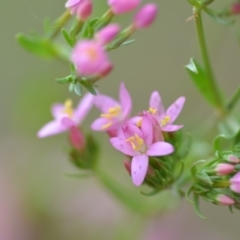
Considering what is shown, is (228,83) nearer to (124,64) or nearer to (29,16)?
(124,64)

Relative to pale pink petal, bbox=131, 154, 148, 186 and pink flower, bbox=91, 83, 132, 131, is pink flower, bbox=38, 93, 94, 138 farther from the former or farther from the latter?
pale pink petal, bbox=131, 154, 148, 186

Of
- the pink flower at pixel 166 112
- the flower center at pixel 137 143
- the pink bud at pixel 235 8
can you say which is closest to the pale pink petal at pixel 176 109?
the pink flower at pixel 166 112

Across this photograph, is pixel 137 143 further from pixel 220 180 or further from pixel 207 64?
pixel 207 64

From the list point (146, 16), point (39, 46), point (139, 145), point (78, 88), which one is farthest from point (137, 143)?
point (39, 46)

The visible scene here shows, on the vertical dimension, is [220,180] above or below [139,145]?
below

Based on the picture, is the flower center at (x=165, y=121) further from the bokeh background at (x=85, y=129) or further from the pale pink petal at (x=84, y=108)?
the bokeh background at (x=85, y=129)

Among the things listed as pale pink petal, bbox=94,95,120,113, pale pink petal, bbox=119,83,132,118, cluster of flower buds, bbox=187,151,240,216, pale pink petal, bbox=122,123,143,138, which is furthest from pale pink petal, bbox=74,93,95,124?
cluster of flower buds, bbox=187,151,240,216

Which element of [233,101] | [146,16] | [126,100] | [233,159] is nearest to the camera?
[146,16]
